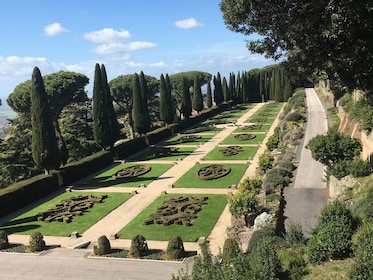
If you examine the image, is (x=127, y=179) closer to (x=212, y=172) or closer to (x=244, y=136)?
(x=212, y=172)

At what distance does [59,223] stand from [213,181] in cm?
1217

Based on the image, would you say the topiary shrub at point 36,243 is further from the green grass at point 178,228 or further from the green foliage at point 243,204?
the green foliage at point 243,204

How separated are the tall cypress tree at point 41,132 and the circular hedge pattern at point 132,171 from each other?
571 centimetres

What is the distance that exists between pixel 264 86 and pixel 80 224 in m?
89.1

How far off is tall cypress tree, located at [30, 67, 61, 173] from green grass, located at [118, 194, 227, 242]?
11.5 metres

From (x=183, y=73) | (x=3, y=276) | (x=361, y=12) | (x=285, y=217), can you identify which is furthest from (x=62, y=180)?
(x=183, y=73)

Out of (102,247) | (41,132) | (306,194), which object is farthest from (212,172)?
(102,247)

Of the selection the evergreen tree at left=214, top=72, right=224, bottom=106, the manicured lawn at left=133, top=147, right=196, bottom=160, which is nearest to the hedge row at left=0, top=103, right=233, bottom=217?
the manicured lawn at left=133, top=147, right=196, bottom=160

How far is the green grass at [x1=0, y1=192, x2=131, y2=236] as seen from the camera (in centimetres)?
2278

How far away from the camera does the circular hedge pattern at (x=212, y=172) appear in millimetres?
31473

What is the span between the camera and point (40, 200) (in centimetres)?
2948

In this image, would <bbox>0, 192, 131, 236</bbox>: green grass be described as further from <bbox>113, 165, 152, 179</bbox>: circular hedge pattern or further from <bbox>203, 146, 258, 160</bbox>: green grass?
<bbox>203, 146, 258, 160</bbox>: green grass

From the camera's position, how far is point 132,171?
117ft

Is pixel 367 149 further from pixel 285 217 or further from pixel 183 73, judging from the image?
pixel 183 73
